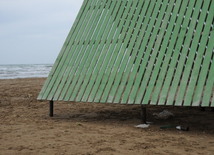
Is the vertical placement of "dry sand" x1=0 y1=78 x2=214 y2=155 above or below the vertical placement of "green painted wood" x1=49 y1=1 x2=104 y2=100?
below

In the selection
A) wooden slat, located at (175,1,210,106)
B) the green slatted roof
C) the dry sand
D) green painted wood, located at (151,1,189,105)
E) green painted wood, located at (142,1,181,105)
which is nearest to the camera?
the dry sand

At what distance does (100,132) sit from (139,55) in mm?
1951

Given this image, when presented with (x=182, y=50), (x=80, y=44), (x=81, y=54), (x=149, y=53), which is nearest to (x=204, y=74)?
(x=182, y=50)

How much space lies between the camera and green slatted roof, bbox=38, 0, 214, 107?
625 cm

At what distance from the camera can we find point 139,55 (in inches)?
278

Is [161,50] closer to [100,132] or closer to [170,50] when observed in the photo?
[170,50]

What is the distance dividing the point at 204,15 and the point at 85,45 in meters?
3.03

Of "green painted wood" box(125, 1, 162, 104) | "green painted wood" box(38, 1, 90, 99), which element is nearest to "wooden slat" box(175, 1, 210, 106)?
"green painted wood" box(125, 1, 162, 104)

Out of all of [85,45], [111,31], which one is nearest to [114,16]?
[111,31]

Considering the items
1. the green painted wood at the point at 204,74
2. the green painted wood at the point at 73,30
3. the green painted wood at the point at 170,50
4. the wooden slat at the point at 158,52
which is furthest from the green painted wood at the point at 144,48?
the green painted wood at the point at 73,30

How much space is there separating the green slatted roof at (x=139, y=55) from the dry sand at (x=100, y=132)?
2.06 feet

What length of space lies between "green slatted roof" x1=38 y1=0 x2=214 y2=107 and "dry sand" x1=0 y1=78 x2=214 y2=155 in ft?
2.06

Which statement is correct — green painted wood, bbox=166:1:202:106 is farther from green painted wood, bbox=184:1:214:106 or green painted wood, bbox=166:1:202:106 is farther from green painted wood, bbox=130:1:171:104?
green painted wood, bbox=130:1:171:104

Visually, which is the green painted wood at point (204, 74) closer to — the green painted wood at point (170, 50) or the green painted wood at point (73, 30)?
the green painted wood at point (170, 50)
